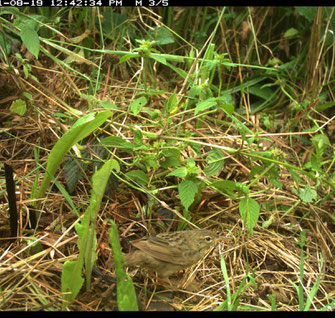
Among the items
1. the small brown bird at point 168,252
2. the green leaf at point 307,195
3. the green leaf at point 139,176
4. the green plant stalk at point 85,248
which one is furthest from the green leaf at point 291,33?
the green plant stalk at point 85,248

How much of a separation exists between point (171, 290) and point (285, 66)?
252cm

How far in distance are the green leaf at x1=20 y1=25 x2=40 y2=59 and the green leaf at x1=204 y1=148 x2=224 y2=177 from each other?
4.17 ft

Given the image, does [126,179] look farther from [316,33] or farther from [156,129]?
[316,33]

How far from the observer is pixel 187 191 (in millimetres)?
2713

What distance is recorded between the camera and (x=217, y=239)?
9.12 ft

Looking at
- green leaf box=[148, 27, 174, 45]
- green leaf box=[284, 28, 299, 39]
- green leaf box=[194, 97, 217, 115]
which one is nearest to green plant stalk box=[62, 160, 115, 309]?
green leaf box=[194, 97, 217, 115]

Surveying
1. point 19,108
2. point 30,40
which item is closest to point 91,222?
point 19,108

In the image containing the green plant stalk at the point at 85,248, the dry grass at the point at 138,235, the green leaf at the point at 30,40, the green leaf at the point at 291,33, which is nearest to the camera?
the green plant stalk at the point at 85,248

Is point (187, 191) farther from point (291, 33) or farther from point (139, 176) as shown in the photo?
point (291, 33)

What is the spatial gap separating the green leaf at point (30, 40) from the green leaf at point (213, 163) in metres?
1.27

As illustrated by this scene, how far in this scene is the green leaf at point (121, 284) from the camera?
1962 mm

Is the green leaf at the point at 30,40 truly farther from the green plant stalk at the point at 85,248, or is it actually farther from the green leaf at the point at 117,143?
the green plant stalk at the point at 85,248

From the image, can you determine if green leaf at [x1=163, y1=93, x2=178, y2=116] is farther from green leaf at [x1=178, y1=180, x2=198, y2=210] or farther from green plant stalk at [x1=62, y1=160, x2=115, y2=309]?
green plant stalk at [x1=62, y1=160, x2=115, y2=309]

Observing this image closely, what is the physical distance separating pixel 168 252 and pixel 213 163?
2.13 ft
